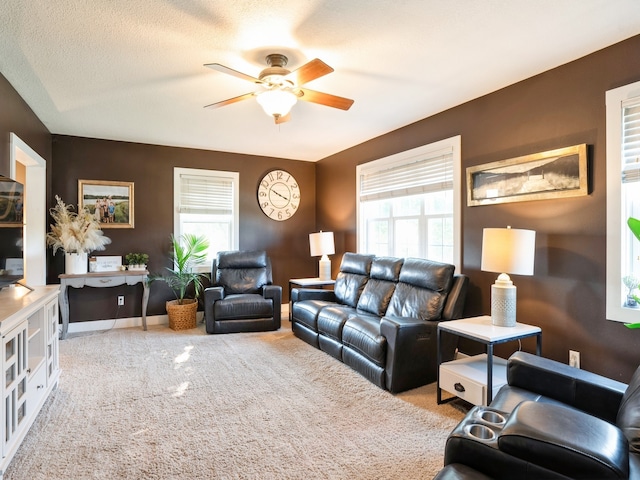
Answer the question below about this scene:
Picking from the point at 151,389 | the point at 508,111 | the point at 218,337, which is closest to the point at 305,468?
the point at 151,389

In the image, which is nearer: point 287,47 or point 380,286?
point 287,47

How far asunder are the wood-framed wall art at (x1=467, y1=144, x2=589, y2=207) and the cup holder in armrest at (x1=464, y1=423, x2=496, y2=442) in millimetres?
1973

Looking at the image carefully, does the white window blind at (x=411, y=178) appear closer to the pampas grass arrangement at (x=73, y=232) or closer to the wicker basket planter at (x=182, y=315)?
the wicker basket planter at (x=182, y=315)

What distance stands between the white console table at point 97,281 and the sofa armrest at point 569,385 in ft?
13.9

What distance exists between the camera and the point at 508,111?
3.04 meters

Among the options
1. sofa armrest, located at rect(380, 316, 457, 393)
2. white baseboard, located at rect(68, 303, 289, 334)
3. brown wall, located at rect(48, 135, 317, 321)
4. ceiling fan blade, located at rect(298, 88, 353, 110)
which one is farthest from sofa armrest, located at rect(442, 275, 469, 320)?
white baseboard, located at rect(68, 303, 289, 334)

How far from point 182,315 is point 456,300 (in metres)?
3.41

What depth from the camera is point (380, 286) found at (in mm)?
3777

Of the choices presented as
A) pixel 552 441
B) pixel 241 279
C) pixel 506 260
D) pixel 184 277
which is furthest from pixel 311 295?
pixel 552 441

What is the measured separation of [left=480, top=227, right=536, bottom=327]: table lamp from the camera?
2512 mm

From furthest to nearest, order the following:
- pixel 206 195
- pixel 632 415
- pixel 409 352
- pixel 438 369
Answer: pixel 206 195
pixel 409 352
pixel 438 369
pixel 632 415

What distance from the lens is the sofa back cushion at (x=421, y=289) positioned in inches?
124

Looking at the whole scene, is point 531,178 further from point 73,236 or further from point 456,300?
point 73,236

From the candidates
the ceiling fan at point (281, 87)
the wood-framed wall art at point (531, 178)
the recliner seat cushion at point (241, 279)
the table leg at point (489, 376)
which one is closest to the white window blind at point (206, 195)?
the recliner seat cushion at point (241, 279)
